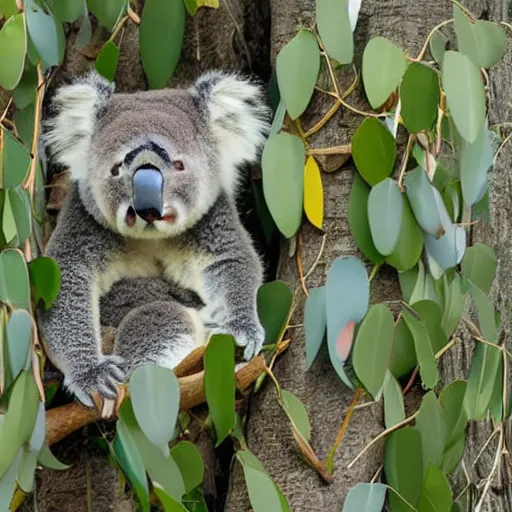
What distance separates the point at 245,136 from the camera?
3217 mm

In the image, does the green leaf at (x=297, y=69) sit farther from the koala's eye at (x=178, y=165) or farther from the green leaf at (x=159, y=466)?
the green leaf at (x=159, y=466)

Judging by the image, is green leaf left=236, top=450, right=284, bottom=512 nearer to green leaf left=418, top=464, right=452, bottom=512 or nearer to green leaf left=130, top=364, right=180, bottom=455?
green leaf left=130, top=364, right=180, bottom=455

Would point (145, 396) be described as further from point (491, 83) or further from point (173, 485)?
point (491, 83)

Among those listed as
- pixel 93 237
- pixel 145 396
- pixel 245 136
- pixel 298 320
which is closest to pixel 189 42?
pixel 245 136

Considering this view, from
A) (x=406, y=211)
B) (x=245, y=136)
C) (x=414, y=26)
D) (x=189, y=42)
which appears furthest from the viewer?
(x=189, y=42)

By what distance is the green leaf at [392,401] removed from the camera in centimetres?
271

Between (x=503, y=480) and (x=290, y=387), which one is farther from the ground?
(x=290, y=387)

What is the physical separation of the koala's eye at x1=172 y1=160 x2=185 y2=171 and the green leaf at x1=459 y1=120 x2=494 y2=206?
76 cm

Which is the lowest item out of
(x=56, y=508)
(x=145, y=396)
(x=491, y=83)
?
(x=56, y=508)

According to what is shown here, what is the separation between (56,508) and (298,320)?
968mm

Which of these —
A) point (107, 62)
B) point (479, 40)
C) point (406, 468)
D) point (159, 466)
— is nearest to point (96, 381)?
point (159, 466)

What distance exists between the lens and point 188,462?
105 inches

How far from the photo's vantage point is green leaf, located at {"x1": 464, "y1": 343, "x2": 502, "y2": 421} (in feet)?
9.25

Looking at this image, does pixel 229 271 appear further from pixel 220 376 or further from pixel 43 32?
pixel 43 32
